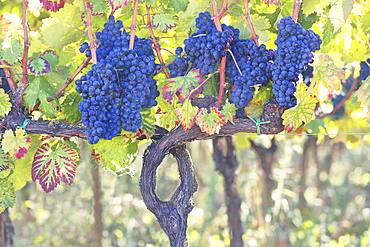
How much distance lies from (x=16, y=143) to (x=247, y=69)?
0.96 meters

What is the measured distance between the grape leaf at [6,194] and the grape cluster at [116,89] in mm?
600

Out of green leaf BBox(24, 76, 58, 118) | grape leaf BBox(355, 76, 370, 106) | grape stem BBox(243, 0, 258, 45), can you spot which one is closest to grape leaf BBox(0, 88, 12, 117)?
green leaf BBox(24, 76, 58, 118)

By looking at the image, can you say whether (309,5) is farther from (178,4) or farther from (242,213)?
(242,213)

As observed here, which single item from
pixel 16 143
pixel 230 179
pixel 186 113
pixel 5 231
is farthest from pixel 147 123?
pixel 230 179

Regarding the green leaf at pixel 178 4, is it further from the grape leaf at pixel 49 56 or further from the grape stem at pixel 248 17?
the grape leaf at pixel 49 56

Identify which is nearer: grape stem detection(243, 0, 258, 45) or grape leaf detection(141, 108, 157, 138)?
grape stem detection(243, 0, 258, 45)

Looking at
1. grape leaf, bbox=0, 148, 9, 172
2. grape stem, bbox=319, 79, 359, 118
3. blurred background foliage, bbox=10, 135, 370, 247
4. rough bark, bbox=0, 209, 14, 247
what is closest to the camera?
grape leaf, bbox=0, 148, 9, 172

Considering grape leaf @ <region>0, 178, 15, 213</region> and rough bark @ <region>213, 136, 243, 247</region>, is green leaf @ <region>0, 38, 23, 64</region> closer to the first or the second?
grape leaf @ <region>0, 178, 15, 213</region>

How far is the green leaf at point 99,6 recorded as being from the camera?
175cm

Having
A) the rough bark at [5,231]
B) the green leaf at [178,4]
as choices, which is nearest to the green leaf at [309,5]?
the green leaf at [178,4]

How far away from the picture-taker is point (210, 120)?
170cm

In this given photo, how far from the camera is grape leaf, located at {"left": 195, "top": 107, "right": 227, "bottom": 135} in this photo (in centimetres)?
169

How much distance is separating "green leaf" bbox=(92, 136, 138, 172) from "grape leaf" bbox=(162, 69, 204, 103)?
0.96ft

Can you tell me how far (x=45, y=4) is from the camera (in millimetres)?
1821
